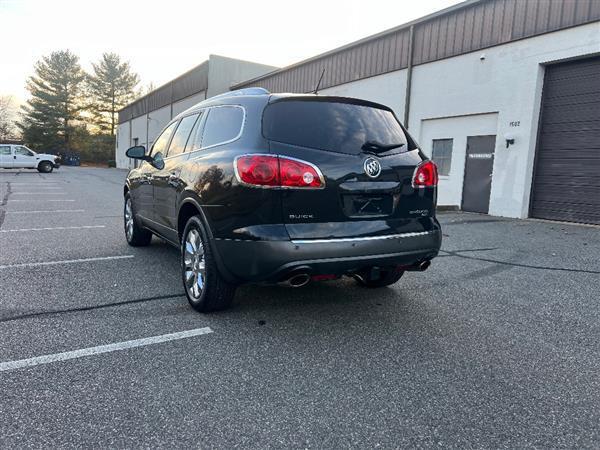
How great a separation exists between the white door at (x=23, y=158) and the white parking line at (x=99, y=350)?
31839mm

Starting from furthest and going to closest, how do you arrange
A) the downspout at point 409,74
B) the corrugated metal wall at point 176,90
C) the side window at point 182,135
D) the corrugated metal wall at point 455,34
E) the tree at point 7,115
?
the tree at point 7,115 < the corrugated metal wall at point 176,90 < the downspout at point 409,74 < the corrugated metal wall at point 455,34 < the side window at point 182,135

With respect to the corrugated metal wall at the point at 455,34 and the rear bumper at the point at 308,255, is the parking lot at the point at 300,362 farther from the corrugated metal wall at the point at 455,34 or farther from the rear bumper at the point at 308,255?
the corrugated metal wall at the point at 455,34

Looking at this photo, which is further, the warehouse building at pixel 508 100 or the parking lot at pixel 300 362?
the warehouse building at pixel 508 100

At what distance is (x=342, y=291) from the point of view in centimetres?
450

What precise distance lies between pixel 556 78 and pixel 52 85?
2624 inches

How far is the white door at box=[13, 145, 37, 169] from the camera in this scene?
2947 centimetres

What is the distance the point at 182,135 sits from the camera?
15.8ft

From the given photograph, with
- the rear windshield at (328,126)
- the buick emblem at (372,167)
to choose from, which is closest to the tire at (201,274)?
the rear windshield at (328,126)

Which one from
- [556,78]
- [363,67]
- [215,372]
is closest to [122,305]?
[215,372]

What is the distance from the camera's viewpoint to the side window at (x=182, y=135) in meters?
4.66

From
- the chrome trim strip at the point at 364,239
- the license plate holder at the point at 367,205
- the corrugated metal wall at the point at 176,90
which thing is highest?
the corrugated metal wall at the point at 176,90

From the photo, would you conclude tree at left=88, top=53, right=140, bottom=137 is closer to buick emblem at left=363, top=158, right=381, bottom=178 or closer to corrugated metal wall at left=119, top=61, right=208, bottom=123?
corrugated metal wall at left=119, top=61, right=208, bottom=123

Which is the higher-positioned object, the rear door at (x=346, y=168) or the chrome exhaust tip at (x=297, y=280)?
the rear door at (x=346, y=168)

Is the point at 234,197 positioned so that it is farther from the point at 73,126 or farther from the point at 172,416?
the point at 73,126
